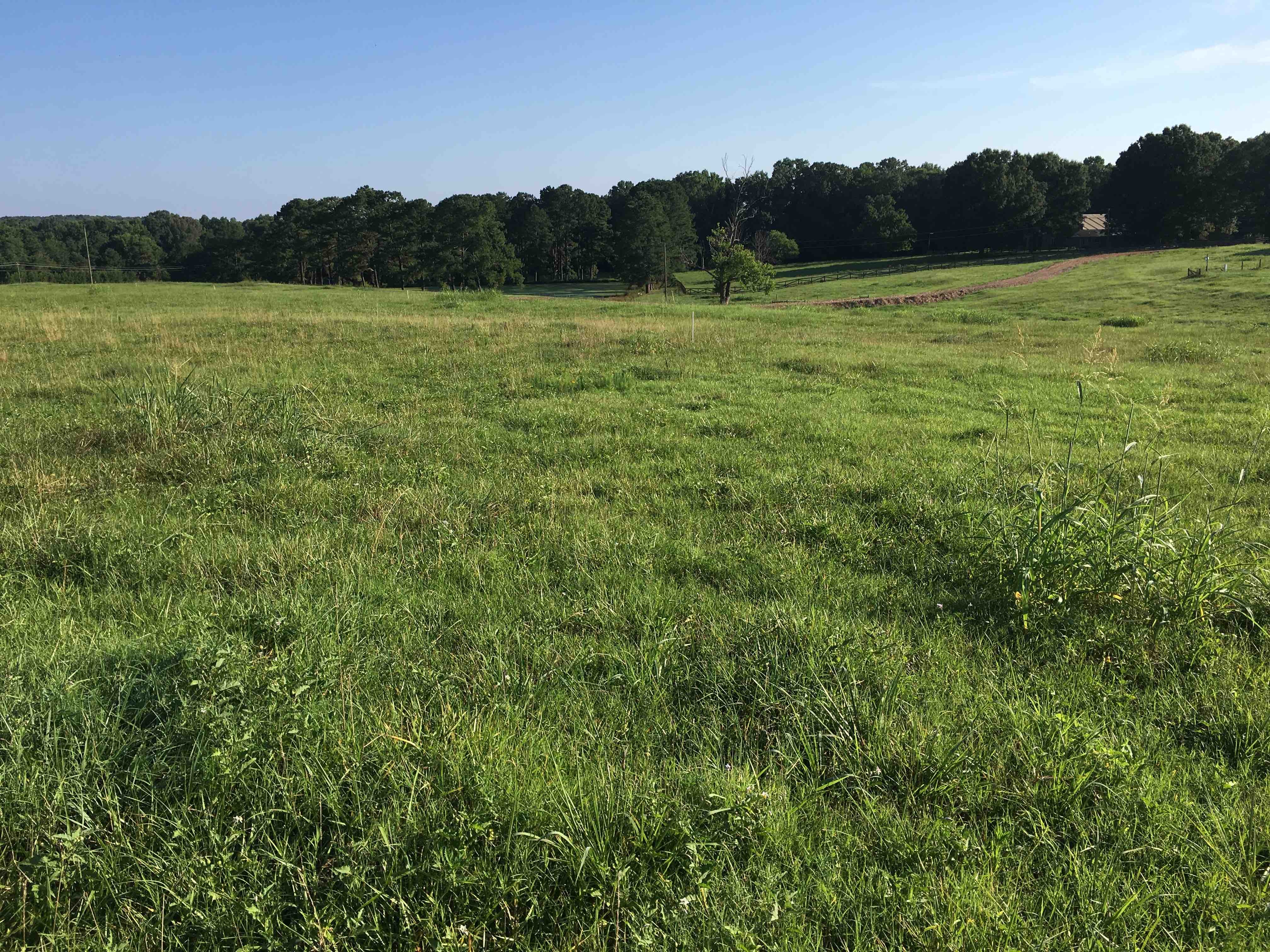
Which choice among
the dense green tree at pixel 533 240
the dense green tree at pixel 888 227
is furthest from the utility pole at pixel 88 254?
the dense green tree at pixel 888 227

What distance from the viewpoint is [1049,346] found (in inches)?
805

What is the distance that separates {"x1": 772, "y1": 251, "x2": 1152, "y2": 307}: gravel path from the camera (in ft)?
143

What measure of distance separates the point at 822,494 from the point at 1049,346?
17.8 m

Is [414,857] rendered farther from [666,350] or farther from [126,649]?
[666,350]

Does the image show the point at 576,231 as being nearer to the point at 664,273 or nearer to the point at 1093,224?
the point at 664,273

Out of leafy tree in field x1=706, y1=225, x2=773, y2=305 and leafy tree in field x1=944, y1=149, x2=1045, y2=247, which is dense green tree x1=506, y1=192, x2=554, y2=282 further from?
leafy tree in field x1=944, y1=149, x2=1045, y2=247

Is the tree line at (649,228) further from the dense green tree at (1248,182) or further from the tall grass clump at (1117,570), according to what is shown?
the tall grass clump at (1117,570)

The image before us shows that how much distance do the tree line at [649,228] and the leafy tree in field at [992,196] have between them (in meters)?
0.19

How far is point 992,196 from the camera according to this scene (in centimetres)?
8256

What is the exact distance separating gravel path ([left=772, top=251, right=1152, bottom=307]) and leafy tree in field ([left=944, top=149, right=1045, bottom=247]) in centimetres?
2640

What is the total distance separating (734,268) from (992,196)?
49.9 m

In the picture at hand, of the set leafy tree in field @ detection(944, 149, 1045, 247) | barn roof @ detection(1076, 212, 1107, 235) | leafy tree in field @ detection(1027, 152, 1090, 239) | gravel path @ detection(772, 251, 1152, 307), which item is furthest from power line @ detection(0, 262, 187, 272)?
barn roof @ detection(1076, 212, 1107, 235)

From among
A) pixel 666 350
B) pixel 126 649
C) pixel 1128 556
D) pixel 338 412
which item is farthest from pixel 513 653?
pixel 666 350

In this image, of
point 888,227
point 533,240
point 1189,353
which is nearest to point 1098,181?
point 888,227
